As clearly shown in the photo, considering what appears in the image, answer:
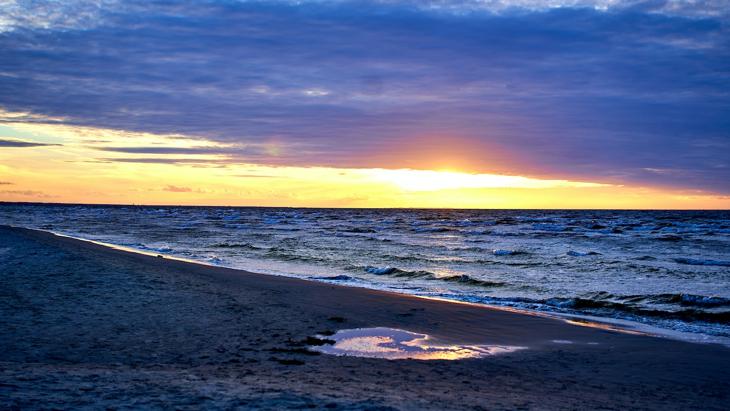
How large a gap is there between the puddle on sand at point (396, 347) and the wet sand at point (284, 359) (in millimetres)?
340

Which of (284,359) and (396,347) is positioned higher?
(284,359)

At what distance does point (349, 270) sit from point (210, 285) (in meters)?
9.39

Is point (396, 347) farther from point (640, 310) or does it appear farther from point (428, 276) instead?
point (428, 276)

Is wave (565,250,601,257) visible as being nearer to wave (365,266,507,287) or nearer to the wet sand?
wave (365,266,507,287)

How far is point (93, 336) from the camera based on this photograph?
8.85m

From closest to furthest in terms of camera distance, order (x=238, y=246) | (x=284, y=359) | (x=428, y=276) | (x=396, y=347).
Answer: (x=284, y=359)
(x=396, y=347)
(x=428, y=276)
(x=238, y=246)

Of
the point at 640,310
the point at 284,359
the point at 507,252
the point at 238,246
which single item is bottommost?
the point at 238,246

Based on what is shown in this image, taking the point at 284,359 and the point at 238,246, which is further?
the point at 238,246

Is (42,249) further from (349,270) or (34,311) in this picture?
(34,311)

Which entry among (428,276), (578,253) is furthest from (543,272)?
(578,253)

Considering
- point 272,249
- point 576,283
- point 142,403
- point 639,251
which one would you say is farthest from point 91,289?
point 639,251

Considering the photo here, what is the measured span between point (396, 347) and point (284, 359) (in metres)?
2.27

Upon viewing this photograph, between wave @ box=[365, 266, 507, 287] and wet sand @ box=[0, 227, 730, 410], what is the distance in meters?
6.17

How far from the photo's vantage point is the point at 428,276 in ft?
73.7
